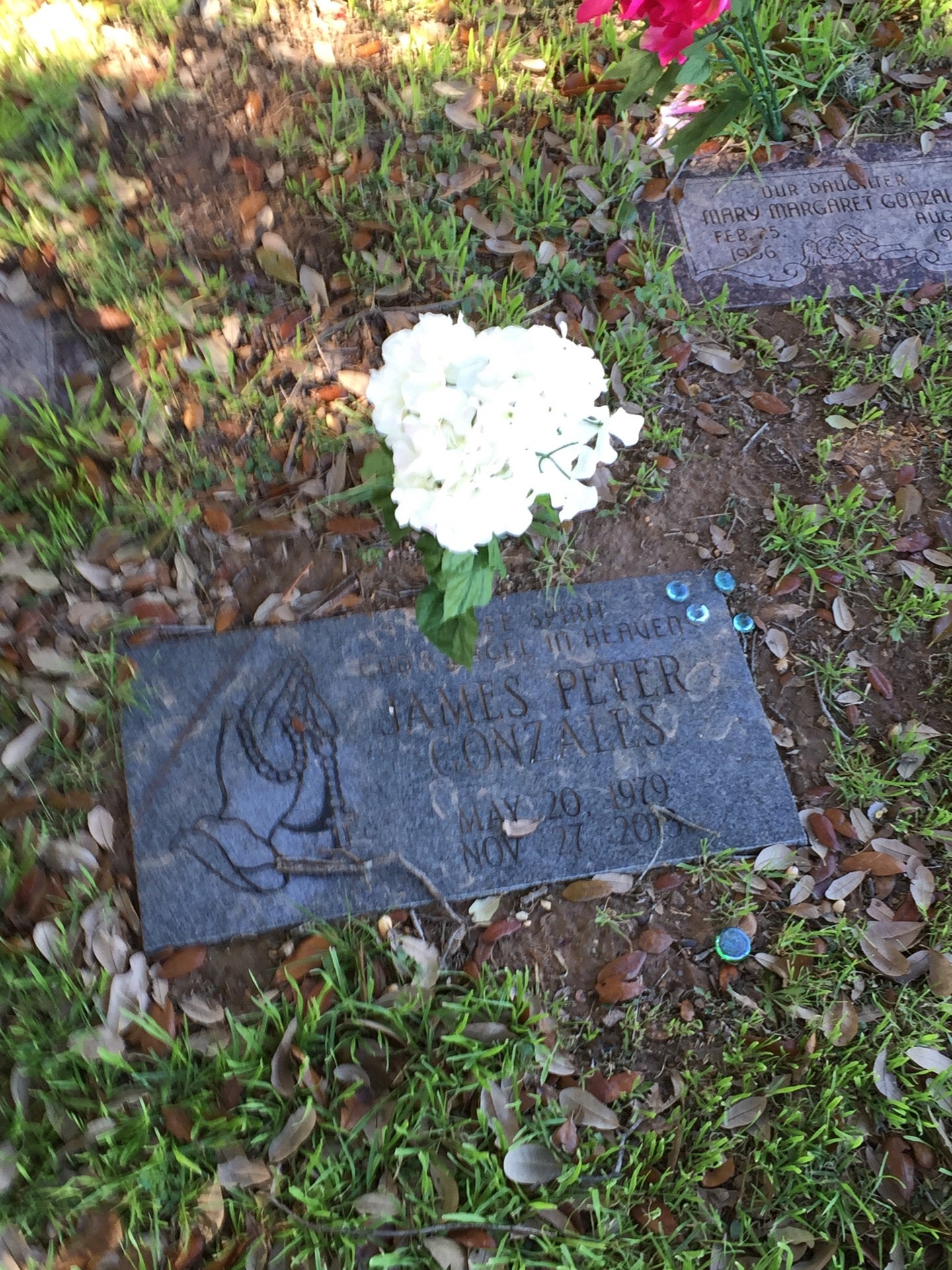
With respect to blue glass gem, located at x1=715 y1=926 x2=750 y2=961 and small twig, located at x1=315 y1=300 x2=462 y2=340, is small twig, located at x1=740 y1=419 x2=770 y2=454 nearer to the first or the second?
small twig, located at x1=315 y1=300 x2=462 y2=340

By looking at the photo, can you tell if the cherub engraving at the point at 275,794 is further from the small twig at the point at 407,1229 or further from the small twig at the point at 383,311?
the small twig at the point at 383,311

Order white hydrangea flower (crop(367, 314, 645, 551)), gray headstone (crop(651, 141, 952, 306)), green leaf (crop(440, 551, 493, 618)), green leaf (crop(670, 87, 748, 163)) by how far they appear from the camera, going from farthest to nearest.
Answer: gray headstone (crop(651, 141, 952, 306)) < green leaf (crop(670, 87, 748, 163)) < green leaf (crop(440, 551, 493, 618)) < white hydrangea flower (crop(367, 314, 645, 551))

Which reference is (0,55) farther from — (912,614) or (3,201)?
(912,614)

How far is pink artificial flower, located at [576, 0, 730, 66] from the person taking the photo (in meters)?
1.67

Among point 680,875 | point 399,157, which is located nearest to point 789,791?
point 680,875

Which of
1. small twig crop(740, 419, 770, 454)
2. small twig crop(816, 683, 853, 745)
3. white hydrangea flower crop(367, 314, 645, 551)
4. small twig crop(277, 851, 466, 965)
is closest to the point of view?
white hydrangea flower crop(367, 314, 645, 551)

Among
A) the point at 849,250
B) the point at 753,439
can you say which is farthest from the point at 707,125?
the point at 753,439

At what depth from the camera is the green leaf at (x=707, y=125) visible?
2.03 m

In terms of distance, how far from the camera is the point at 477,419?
111cm

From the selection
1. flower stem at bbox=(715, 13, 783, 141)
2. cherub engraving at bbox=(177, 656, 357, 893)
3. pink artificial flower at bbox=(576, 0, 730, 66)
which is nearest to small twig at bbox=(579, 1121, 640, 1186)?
cherub engraving at bbox=(177, 656, 357, 893)

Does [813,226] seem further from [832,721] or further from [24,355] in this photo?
[24,355]

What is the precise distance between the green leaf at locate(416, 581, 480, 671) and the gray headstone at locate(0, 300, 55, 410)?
1.25m

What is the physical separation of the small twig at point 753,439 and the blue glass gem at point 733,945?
3.87 ft

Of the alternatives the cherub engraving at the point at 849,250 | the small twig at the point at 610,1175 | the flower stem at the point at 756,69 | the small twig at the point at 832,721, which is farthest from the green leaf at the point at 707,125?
the small twig at the point at 610,1175
